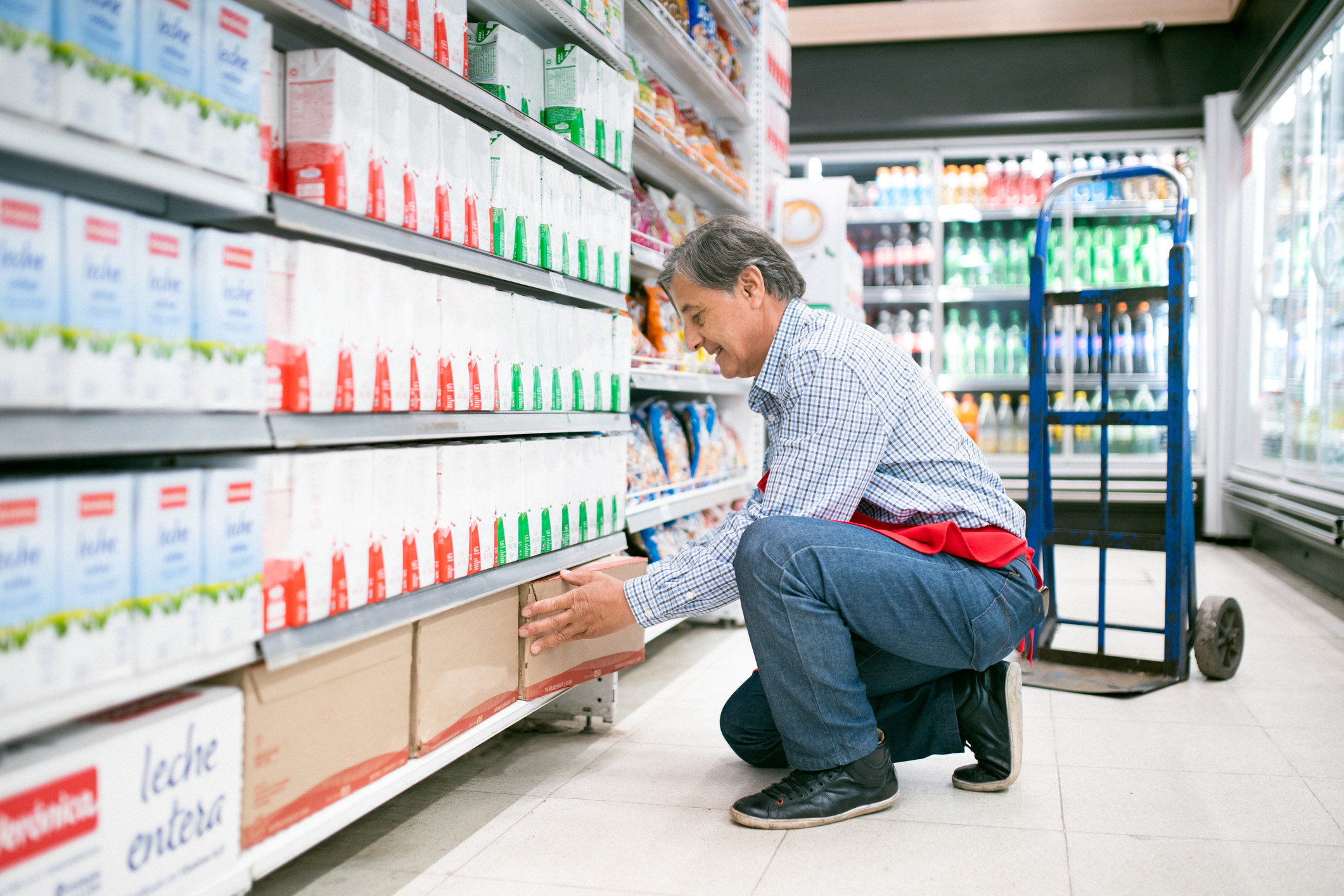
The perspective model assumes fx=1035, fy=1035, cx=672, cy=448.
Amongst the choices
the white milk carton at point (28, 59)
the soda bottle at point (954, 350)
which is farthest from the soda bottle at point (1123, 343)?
the white milk carton at point (28, 59)

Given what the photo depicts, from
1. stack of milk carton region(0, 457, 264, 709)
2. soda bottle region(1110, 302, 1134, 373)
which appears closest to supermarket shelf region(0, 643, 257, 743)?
stack of milk carton region(0, 457, 264, 709)

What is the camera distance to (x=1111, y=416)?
3158 mm

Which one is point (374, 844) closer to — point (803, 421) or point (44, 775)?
point (44, 775)

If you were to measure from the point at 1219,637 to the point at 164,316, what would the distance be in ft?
9.79

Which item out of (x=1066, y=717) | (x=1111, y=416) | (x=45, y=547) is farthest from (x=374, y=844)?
(x=1111, y=416)

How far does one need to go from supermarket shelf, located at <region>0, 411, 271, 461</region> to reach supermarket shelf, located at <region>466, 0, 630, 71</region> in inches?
54.4

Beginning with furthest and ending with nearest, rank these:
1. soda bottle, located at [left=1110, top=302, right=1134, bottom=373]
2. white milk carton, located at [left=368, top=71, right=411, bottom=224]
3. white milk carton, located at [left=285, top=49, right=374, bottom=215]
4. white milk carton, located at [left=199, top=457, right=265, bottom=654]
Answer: soda bottle, located at [left=1110, top=302, right=1134, bottom=373]
white milk carton, located at [left=368, top=71, right=411, bottom=224]
white milk carton, located at [left=285, top=49, right=374, bottom=215]
white milk carton, located at [left=199, top=457, right=265, bottom=654]

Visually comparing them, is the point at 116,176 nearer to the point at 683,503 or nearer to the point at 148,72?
the point at 148,72

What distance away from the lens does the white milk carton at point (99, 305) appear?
1141 mm

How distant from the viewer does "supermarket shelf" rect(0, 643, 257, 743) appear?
1.08 m

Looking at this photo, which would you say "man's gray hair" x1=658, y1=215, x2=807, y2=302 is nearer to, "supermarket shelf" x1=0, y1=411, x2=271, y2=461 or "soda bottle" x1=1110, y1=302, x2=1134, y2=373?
"supermarket shelf" x1=0, y1=411, x2=271, y2=461

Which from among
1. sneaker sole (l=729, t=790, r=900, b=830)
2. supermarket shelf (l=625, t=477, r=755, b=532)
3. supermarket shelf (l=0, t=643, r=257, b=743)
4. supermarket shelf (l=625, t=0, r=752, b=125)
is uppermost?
supermarket shelf (l=625, t=0, r=752, b=125)

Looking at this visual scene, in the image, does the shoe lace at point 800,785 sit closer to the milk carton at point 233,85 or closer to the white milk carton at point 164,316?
the white milk carton at point 164,316

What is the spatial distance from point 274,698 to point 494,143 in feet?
3.82
